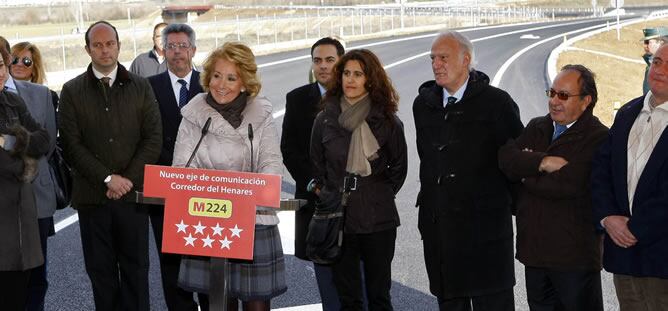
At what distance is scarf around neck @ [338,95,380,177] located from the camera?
5.67 metres

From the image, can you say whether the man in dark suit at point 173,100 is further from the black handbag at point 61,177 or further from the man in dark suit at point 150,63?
the man in dark suit at point 150,63

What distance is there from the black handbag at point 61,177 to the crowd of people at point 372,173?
3.4 inches

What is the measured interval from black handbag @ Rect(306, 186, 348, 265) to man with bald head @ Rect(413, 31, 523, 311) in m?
0.60

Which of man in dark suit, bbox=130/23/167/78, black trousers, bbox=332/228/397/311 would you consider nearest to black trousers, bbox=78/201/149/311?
black trousers, bbox=332/228/397/311

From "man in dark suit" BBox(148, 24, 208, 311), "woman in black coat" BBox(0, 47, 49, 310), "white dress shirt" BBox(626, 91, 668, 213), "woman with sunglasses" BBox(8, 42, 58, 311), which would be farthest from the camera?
"man in dark suit" BBox(148, 24, 208, 311)

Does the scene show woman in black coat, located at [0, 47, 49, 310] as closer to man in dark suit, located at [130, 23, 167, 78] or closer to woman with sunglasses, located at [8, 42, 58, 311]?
woman with sunglasses, located at [8, 42, 58, 311]

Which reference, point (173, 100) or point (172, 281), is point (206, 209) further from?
point (173, 100)

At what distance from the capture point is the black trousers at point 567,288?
5359mm

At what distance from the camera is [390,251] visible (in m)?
5.87

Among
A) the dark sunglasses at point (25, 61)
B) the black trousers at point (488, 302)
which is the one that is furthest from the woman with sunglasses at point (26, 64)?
the black trousers at point (488, 302)

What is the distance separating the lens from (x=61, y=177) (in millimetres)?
6289

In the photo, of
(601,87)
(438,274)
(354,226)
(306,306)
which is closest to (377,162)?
(354,226)

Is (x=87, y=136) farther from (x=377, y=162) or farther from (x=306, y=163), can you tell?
(x=377, y=162)

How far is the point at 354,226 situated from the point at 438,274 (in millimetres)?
650
